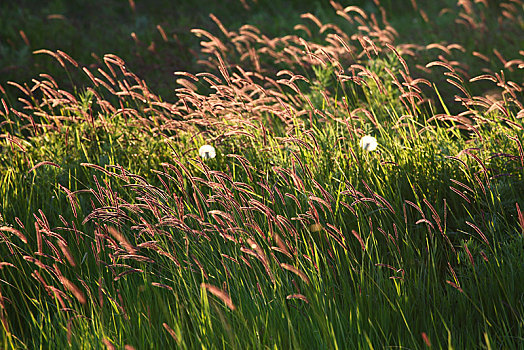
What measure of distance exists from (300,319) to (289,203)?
3.38ft

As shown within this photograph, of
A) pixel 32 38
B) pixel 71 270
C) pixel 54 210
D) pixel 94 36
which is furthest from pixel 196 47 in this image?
pixel 71 270

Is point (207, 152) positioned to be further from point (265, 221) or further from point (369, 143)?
point (369, 143)

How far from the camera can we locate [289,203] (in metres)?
3.25

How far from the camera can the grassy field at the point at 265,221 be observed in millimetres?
2318

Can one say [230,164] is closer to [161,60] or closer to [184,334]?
[184,334]

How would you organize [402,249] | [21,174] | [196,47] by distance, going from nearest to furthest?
[402,249]
[21,174]
[196,47]

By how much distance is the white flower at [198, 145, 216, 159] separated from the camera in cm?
376

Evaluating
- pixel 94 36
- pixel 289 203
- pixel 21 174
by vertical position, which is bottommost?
pixel 289 203

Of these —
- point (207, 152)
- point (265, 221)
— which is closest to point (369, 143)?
point (265, 221)

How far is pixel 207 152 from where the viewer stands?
379 centimetres

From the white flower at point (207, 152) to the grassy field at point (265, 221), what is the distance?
3 cm

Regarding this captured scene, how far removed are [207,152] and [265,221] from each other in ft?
3.13

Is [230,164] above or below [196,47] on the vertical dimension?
below

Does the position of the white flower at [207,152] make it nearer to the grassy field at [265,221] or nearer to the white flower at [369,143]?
the grassy field at [265,221]
